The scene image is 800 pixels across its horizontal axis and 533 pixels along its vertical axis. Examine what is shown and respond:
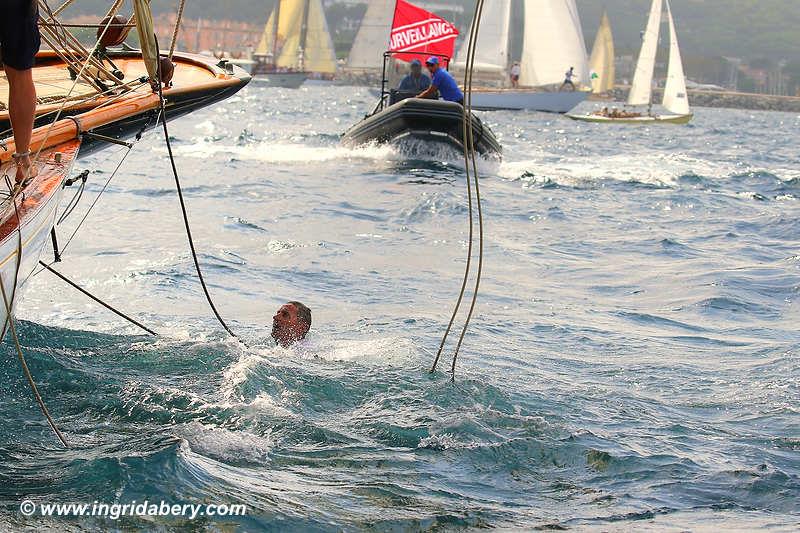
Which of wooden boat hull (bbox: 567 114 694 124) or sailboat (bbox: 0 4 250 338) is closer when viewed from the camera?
sailboat (bbox: 0 4 250 338)

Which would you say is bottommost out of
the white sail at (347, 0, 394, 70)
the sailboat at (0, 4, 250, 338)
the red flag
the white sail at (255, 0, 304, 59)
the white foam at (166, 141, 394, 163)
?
the white foam at (166, 141, 394, 163)

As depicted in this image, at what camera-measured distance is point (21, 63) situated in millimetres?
4832

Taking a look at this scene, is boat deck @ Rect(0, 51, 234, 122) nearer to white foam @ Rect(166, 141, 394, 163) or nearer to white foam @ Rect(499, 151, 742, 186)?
white foam @ Rect(166, 141, 394, 163)

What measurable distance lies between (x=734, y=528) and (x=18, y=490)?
279cm

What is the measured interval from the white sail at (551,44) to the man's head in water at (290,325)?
4007 centimetres

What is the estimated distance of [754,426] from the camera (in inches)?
230

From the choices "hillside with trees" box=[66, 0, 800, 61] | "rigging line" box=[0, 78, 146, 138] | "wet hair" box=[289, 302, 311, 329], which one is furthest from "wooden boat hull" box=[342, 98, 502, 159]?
"hillside with trees" box=[66, 0, 800, 61]

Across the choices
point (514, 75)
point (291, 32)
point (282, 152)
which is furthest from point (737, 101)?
point (282, 152)

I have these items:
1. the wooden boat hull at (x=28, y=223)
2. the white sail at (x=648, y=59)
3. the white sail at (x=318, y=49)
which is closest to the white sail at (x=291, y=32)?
the white sail at (x=318, y=49)

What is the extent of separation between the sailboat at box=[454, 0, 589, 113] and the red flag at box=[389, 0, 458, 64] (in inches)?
951

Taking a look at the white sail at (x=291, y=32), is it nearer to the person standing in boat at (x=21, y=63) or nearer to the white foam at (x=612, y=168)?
the white foam at (x=612, y=168)

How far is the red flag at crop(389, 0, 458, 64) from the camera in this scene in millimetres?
20891

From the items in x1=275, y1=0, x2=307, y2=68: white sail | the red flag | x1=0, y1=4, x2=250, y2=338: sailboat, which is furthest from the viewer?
x1=275, y1=0, x2=307, y2=68: white sail

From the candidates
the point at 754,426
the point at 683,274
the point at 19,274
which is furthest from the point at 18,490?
the point at 683,274
